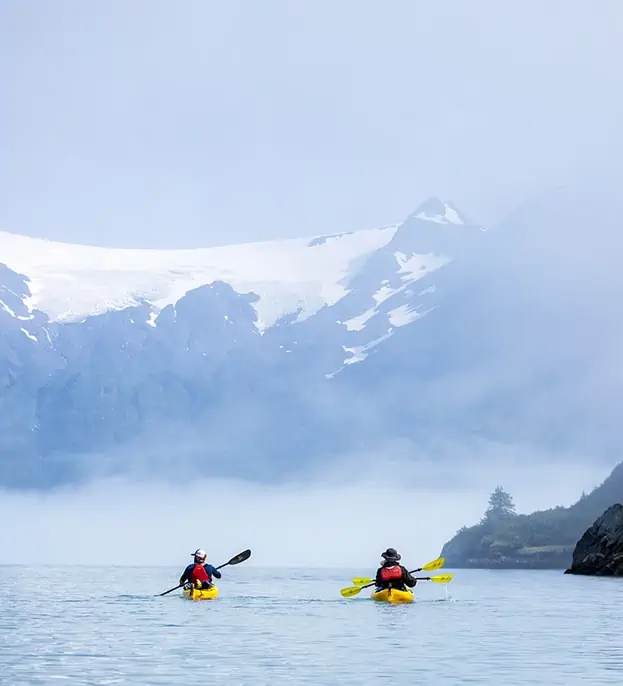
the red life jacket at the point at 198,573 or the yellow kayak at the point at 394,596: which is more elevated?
the red life jacket at the point at 198,573

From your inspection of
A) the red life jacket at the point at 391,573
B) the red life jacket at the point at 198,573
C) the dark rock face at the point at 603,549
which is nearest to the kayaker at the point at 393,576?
the red life jacket at the point at 391,573

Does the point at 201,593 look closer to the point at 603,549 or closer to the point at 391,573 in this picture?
the point at 391,573

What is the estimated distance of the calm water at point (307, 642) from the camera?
132 feet

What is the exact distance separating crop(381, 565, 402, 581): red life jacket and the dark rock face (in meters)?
96.3

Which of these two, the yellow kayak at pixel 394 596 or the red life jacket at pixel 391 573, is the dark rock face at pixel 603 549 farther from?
the red life jacket at pixel 391 573

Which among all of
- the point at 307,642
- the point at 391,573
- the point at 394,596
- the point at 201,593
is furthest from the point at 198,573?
the point at 307,642

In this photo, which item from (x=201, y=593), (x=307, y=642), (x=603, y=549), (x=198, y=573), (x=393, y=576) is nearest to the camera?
(x=307, y=642)

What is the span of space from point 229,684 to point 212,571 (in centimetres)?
4322

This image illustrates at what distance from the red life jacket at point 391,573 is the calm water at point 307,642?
77.1 inches

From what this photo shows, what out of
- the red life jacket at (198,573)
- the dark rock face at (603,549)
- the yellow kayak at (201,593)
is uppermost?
the dark rock face at (603,549)

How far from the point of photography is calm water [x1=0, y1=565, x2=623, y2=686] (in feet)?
132

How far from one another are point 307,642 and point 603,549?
13227cm

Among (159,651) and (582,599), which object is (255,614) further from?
(582,599)

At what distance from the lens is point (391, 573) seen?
249 feet
